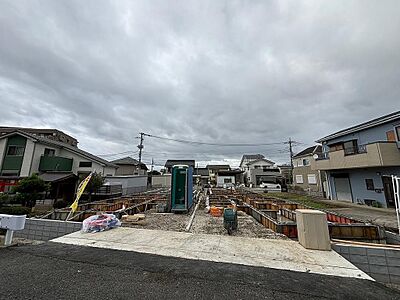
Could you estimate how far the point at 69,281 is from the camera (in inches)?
112

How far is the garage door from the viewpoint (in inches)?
600

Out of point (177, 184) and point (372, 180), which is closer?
point (177, 184)

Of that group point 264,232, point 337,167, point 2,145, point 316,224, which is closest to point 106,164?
point 2,145

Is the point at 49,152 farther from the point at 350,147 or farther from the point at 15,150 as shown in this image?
the point at 350,147

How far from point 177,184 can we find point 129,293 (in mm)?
7134

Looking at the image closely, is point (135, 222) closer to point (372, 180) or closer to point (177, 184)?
point (177, 184)

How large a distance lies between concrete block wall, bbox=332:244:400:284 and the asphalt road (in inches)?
49.1

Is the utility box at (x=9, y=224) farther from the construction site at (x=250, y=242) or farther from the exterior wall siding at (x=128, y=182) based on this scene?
the exterior wall siding at (x=128, y=182)

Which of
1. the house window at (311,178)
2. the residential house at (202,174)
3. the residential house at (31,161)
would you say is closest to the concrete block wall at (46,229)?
the residential house at (31,161)

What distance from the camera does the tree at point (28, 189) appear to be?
1012cm

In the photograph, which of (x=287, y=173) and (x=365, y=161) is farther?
(x=287, y=173)

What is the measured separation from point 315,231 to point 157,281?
12.3 ft

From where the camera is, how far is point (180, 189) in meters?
9.55

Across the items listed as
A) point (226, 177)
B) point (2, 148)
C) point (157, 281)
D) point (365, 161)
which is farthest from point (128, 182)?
point (226, 177)
